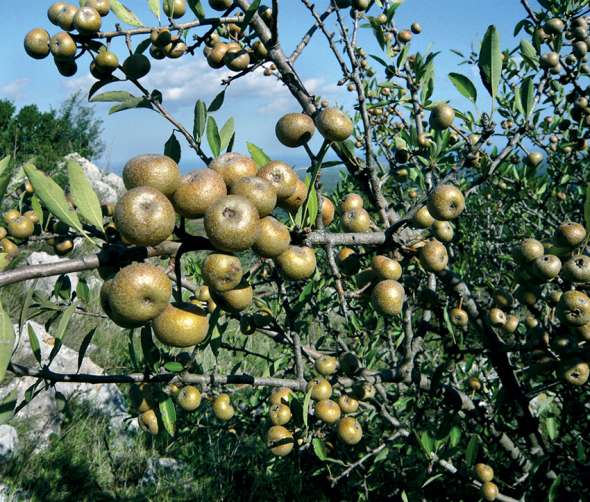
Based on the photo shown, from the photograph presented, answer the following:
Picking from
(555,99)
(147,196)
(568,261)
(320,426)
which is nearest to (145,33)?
(147,196)

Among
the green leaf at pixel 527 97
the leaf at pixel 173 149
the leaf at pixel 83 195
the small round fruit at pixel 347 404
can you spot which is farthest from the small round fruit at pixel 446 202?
the small round fruit at pixel 347 404

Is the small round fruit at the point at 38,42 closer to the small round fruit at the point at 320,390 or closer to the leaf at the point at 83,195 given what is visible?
the leaf at the point at 83,195

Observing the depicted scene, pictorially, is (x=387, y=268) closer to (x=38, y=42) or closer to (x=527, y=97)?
(x=527, y=97)

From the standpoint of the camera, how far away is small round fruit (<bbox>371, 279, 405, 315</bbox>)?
1632 mm

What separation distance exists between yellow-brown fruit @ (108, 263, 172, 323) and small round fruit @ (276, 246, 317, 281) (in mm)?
325

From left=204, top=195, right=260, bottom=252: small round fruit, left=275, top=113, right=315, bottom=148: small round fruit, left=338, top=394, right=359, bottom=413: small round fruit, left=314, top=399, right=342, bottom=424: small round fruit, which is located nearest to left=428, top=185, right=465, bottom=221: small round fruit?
left=275, top=113, right=315, bottom=148: small round fruit

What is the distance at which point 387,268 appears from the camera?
167 cm

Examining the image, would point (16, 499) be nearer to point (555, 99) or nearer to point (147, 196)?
point (147, 196)

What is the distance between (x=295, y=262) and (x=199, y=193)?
0.32 meters

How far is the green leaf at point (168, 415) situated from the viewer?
5.95ft

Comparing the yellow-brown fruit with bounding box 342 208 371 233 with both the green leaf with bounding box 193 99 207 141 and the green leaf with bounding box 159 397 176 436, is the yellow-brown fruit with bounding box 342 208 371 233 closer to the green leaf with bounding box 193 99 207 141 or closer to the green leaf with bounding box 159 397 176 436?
the green leaf with bounding box 193 99 207 141

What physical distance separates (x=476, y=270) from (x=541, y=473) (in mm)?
1799

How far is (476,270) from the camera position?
12.2ft

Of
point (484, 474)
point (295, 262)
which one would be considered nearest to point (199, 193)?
point (295, 262)
